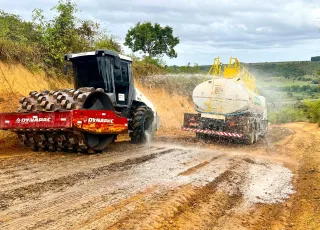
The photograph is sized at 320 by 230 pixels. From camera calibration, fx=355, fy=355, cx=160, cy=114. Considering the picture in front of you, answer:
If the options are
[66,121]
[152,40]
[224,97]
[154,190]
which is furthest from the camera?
[152,40]

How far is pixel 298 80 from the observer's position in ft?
238

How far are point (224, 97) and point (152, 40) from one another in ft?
67.4

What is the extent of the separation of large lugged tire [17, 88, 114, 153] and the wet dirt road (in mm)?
279

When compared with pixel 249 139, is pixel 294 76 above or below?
above

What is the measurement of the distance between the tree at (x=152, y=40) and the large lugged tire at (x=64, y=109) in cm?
2335

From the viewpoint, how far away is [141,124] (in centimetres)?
1120

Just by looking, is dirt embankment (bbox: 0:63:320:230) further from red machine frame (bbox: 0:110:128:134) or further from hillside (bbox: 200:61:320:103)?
hillside (bbox: 200:61:320:103)

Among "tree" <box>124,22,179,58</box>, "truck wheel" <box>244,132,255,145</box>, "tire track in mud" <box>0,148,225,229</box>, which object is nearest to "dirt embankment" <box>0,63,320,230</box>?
"tire track in mud" <box>0,148,225,229</box>

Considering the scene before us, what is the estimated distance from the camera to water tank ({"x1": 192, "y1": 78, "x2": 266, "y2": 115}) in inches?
541

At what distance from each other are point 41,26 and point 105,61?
742cm

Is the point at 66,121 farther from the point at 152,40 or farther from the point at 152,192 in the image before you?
the point at 152,40

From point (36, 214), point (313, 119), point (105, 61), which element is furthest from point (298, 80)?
point (36, 214)

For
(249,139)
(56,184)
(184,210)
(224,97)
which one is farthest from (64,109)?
(249,139)

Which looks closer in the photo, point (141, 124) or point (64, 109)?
point (64, 109)
